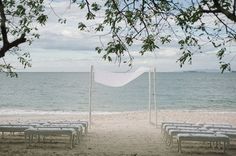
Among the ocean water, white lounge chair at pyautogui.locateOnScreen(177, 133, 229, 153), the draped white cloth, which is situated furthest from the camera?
the ocean water

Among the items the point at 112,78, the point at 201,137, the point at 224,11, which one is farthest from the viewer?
the point at 112,78

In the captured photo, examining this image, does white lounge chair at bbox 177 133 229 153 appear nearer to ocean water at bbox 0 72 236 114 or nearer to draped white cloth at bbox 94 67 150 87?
draped white cloth at bbox 94 67 150 87

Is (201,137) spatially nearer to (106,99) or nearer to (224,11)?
(224,11)

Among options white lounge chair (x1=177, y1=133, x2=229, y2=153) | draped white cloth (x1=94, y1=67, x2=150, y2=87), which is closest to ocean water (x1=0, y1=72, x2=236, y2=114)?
draped white cloth (x1=94, y1=67, x2=150, y2=87)

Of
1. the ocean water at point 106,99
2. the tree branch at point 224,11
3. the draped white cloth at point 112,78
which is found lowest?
the ocean water at point 106,99

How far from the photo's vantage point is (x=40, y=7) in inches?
270

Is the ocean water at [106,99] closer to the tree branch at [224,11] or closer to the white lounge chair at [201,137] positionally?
the white lounge chair at [201,137]

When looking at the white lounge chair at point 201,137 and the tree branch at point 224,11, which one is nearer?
the tree branch at point 224,11

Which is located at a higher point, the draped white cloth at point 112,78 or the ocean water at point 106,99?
the draped white cloth at point 112,78

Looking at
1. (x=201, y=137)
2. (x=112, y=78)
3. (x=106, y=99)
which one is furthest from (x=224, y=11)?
(x=106, y=99)

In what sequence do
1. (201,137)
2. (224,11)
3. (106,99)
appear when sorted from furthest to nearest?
(106,99) < (201,137) < (224,11)

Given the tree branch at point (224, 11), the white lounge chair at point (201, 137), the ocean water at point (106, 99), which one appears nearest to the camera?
the tree branch at point (224, 11)

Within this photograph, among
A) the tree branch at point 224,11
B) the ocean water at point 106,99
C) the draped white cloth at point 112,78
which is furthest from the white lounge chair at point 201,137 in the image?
the ocean water at point 106,99

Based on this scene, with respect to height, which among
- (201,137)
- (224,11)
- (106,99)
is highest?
(224,11)
